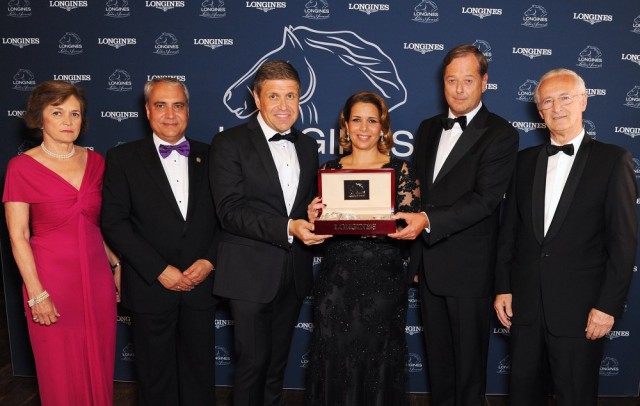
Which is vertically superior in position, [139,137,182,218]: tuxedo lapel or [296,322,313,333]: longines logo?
[139,137,182,218]: tuxedo lapel

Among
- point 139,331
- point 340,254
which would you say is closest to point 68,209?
point 139,331

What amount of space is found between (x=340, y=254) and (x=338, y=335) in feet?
1.42

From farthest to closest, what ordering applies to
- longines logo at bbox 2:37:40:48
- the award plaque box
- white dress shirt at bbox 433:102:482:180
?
1. longines logo at bbox 2:37:40:48
2. white dress shirt at bbox 433:102:482:180
3. the award plaque box

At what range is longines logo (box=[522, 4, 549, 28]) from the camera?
3.96 metres

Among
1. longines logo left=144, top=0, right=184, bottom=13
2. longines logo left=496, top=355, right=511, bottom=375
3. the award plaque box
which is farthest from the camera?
longines logo left=496, top=355, right=511, bottom=375

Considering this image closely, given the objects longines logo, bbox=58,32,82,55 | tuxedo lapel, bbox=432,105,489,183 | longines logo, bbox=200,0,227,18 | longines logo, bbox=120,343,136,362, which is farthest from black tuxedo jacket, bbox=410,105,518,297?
longines logo, bbox=58,32,82,55

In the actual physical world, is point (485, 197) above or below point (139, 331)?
above

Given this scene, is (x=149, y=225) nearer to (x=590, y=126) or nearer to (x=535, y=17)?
(x=535, y=17)

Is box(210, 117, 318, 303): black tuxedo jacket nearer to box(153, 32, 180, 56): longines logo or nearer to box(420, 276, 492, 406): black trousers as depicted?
box(420, 276, 492, 406): black trousers

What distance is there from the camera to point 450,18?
13.1ft

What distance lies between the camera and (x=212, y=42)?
13.4 ft

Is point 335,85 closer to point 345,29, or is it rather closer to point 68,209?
point 345,29

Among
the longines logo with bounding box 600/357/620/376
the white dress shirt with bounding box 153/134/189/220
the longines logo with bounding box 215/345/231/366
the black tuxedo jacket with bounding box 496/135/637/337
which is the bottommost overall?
the longines logo with bounding box 600/357/620/376

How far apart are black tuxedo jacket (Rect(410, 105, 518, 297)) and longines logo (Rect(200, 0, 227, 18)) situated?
198 centimetres
